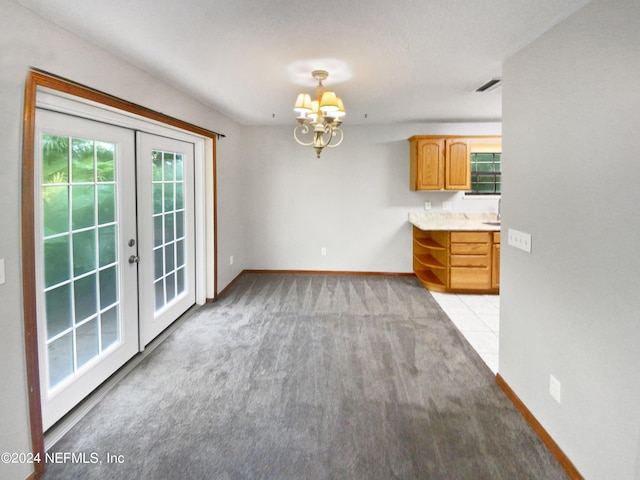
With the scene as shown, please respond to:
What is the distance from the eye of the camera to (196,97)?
12.6 ft

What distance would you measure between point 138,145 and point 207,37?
1203 mm

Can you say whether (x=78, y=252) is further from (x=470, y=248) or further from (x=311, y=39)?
(x=470, y=248)

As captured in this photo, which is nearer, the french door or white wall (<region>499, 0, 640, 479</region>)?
white wall (<region>499, 0, 640, 479</region>)

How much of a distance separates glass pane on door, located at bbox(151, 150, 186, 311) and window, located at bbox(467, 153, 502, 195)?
421cm

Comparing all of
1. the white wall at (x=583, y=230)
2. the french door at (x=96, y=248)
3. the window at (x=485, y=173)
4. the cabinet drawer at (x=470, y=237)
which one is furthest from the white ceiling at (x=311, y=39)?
the window at (x=485, y=173)

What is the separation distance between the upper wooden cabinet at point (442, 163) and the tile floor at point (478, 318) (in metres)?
1.60

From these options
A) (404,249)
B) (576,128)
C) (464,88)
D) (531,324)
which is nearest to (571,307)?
(531,324)

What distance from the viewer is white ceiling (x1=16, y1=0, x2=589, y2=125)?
189 cm

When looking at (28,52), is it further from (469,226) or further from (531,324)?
(469,226)

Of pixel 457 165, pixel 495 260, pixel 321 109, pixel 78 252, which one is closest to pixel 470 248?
pixel 495 260

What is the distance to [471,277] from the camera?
4949 mm

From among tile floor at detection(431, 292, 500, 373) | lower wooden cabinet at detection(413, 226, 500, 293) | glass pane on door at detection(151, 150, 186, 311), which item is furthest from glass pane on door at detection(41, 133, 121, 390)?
lower wooden cabinet at detection(413, 226, 500, 293)

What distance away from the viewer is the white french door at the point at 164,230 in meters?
3.21

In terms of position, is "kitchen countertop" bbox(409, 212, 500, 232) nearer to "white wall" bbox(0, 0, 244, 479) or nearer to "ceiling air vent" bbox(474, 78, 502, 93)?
"ceiling air vent" bbox(474, 78, 502, 93)
